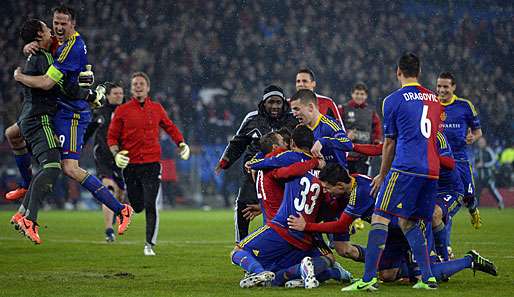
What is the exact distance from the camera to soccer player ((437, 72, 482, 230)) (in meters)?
11.3

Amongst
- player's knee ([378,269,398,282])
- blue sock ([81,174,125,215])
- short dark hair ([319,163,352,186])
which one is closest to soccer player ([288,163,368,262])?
short dark hair ([319,163,352,186])

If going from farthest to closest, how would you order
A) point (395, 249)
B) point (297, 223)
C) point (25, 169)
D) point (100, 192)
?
point (25, 169) → point (100, 192) → point (395, 249) → point (297, 223)

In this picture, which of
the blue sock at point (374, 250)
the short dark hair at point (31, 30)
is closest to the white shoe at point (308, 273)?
the blue sock at point (374, 250)

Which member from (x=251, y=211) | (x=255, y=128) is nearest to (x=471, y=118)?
(x=255, y=128)

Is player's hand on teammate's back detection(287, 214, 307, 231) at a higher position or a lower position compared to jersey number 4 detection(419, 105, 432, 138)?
lower

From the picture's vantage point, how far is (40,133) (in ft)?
32.4

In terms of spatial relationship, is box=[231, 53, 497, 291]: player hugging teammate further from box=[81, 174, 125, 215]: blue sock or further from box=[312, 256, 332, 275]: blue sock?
box=[81, 174, 125, 215]: blue sock

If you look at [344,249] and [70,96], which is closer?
[344,249]

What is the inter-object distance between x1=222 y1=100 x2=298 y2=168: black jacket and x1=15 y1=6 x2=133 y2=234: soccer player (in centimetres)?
138

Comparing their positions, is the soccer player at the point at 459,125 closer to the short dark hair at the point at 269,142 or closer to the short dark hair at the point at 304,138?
the short dark hair at the point at 269,142

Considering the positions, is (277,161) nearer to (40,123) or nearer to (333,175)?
(333,175)

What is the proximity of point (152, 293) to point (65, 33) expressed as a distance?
11.7 ft

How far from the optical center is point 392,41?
75.6 feet

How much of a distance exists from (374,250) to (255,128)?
2957 mm
